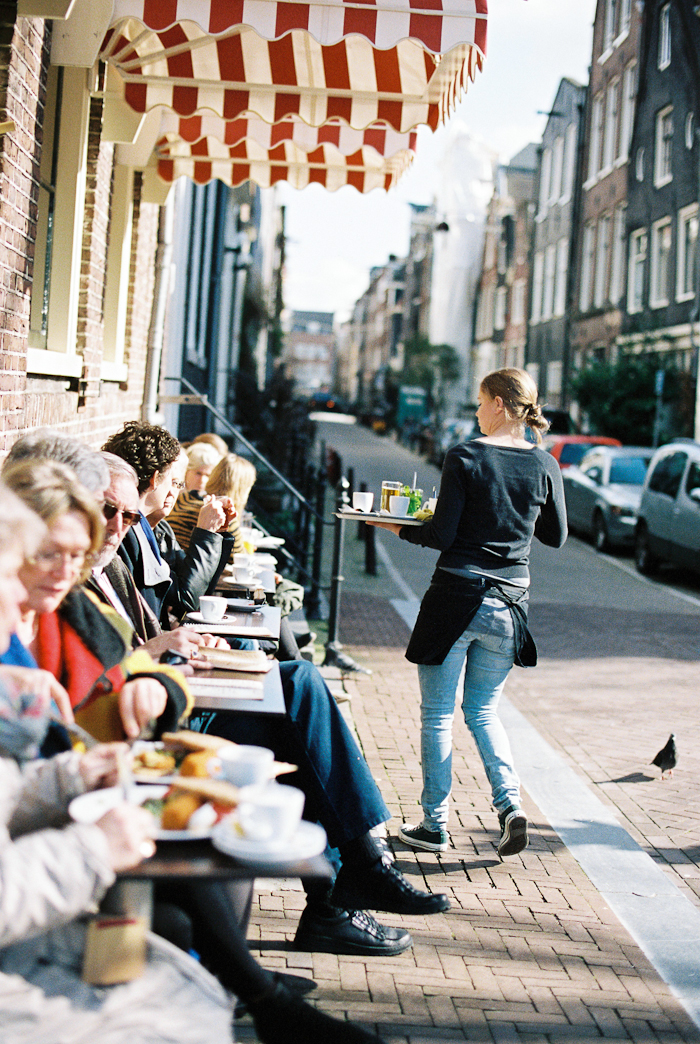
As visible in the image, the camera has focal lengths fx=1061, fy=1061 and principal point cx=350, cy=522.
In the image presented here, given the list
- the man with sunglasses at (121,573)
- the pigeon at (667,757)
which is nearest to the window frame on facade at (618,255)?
the pigeon at (667,757)

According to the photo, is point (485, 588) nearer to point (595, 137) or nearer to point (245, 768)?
point (245, 768)

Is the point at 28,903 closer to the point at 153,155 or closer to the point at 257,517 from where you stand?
the point at 153,155

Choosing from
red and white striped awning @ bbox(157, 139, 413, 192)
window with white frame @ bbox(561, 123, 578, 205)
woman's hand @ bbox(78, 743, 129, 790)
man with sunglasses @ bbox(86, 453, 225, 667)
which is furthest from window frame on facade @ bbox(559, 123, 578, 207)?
woman's hand @ bbox(78, 743, 129, 790)

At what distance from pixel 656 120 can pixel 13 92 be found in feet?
78.9

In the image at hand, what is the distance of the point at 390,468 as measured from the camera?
1144 inches

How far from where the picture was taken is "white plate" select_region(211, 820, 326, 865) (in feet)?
6.29

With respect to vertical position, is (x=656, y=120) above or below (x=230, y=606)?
above

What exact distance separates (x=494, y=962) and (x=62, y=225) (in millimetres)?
4249

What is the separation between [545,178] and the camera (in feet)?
117

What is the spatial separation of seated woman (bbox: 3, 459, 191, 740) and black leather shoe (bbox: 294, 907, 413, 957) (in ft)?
3.56

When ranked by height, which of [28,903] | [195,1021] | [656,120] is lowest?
[195,1021]

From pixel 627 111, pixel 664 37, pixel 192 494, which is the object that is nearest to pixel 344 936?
pixel 192 494

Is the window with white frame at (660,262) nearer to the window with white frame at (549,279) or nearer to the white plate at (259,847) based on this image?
the window with white frame at (549,279)

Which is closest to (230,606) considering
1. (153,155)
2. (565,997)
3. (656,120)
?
(565,997)
